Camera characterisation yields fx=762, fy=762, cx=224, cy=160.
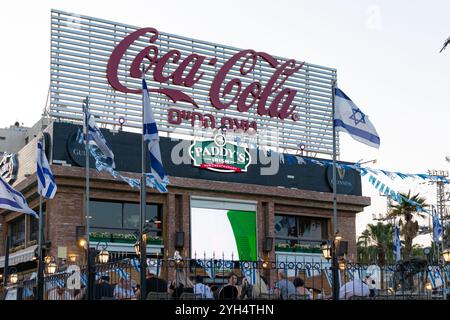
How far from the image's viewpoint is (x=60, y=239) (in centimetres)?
3978

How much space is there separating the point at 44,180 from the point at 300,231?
23514 mm

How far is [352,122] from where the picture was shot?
2662cm

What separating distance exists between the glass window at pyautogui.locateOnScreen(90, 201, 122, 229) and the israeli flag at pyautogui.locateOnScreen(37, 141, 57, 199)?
37.8 ft

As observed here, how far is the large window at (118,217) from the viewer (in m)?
42.3

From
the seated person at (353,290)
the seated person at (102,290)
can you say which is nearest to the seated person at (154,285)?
the seated person at (102,290)

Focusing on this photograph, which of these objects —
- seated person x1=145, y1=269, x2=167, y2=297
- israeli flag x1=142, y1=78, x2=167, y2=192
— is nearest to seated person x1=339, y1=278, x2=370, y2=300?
seated person x1=145, y1=269, x2=167, y2=297

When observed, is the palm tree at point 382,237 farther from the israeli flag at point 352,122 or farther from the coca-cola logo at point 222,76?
the israeli flag at point 352,122

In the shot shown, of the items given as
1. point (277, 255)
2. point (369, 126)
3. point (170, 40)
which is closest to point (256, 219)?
point (277, 255)

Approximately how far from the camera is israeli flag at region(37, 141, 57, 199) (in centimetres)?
3005

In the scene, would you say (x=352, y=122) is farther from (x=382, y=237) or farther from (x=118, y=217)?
(x=382, y=237)

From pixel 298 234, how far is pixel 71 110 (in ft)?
56.0

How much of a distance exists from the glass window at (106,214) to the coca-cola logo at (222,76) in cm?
690

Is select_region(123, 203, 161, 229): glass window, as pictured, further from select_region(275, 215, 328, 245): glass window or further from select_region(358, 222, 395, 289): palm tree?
select_region(358, 222, 395, 289): palm tree

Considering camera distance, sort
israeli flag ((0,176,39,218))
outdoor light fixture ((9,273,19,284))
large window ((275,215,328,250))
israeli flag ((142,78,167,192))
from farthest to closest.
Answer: large window ((275,215,328,250)), outdoor light fixture ((9,273,19,284)), israeli flag ((0,176,39,218)), israeli flag ((142,78,167,192))
